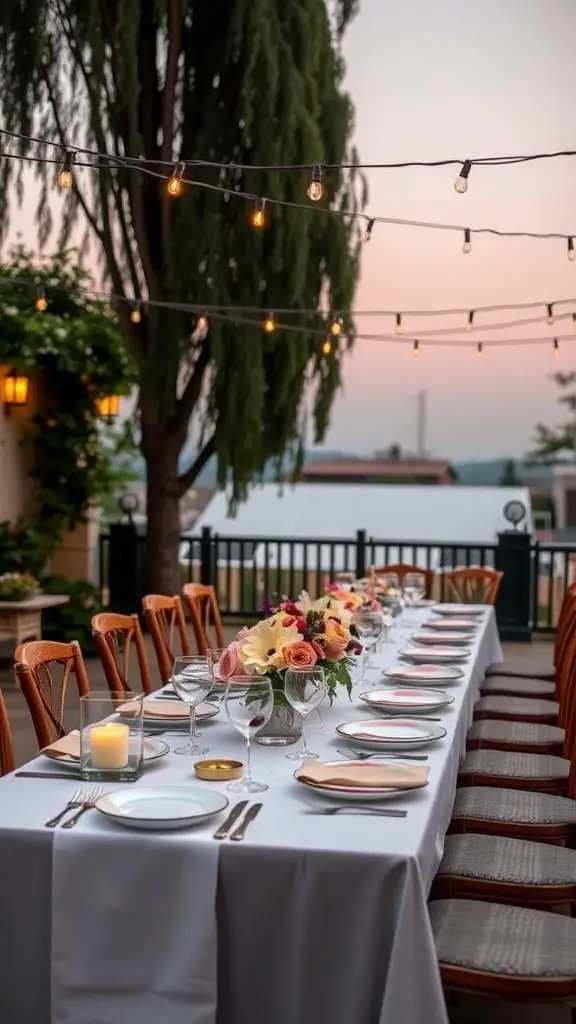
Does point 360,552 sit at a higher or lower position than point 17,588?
higher

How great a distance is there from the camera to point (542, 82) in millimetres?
10188

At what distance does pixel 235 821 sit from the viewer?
217 cm

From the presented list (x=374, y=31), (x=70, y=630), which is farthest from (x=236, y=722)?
(x=374, y=31)

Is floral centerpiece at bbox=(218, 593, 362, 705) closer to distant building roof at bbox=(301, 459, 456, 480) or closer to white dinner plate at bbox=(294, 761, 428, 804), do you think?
white dinner plate at bbox=(294, 761, 428, 804)

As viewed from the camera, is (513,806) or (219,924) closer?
(219,924)

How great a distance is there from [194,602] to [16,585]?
226cm

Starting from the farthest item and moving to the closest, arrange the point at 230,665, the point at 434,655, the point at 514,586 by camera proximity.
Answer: the point at 514,586
the point at 434,655
the point at 230,665

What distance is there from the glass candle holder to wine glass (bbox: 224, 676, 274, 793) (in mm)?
205

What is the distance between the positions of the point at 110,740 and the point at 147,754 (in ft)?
0.61

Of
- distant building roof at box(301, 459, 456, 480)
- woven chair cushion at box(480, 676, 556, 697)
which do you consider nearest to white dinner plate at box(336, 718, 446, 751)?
woven chair cushion at box(480, 676, 556, 697)

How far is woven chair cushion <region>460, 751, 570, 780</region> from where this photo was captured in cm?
362

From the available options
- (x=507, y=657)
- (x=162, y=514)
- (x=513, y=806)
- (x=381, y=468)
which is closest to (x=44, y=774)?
(x=513, y=806)

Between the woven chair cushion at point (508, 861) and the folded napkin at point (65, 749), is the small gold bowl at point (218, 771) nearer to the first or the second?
the folded napkin at point (65, 749)

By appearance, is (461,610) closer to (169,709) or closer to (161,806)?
(169,709)
